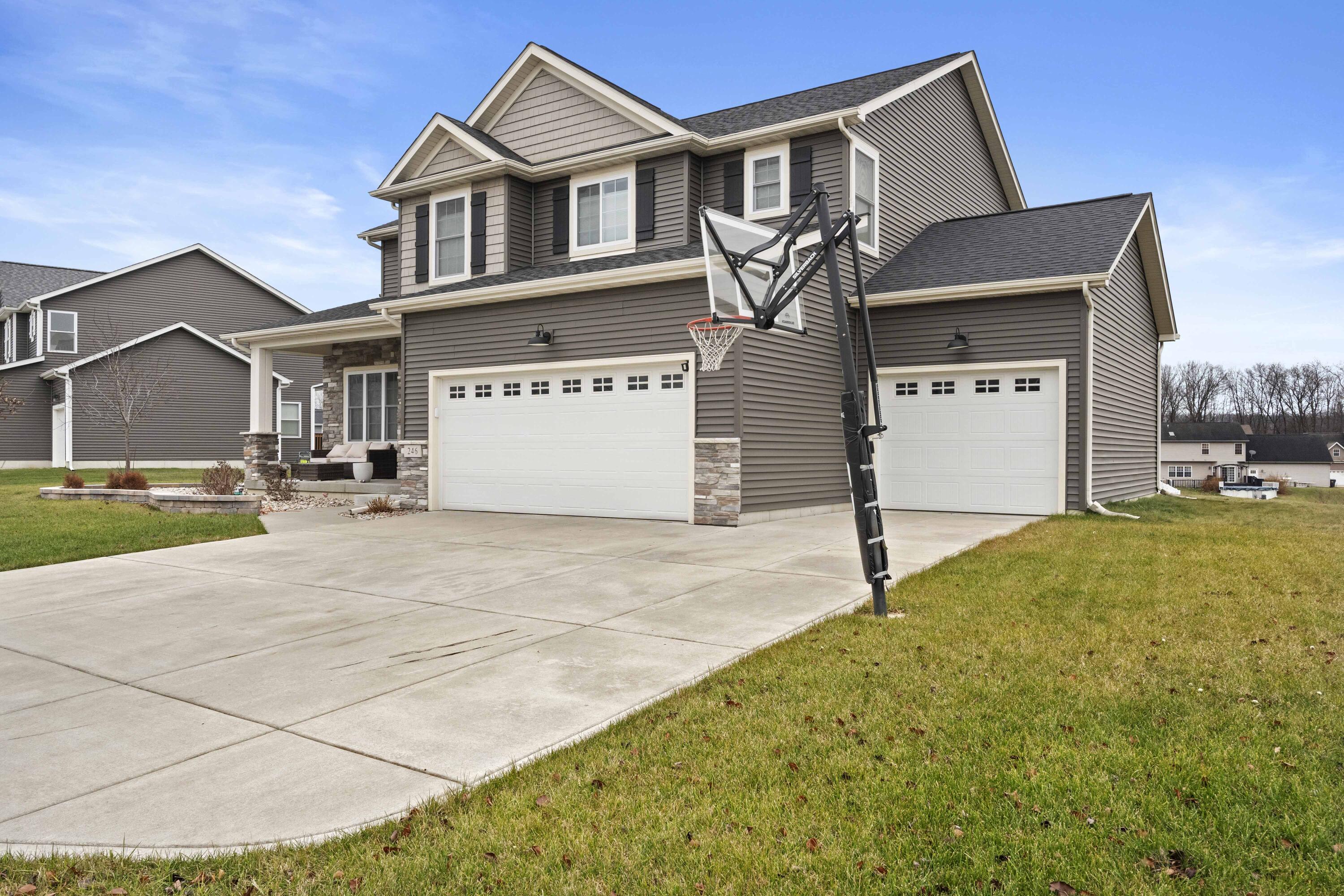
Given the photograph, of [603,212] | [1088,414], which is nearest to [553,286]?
[603,212]

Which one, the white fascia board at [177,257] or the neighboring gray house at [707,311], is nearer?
the neighboring gray house at [707,311]

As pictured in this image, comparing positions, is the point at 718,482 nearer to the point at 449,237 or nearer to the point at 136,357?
the point at 449,237

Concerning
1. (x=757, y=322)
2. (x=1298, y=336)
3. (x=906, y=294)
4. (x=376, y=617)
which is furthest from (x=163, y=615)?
(x=1298, y=336)

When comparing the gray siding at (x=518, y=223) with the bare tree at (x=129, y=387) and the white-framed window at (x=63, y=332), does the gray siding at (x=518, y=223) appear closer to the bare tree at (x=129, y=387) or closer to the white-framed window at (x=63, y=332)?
the bare tree at (x=129, y=387)

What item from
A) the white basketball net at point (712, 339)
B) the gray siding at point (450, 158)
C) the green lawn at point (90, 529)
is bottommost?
the green lawn at point (90, 529)

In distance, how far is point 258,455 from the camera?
18.1 meters

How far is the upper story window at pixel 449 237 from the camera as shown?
644 inches

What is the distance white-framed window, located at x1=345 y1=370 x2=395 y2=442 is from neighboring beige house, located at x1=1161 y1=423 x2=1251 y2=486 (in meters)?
55.6

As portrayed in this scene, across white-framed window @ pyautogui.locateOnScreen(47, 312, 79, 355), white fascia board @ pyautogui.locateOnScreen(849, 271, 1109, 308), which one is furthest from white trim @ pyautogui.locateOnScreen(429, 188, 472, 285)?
white-framed window @ pyautogui.locateOnScreen(47, 312, 79, 355)

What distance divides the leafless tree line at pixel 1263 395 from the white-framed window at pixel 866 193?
72269 millimetres

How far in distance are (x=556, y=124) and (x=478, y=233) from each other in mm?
2602

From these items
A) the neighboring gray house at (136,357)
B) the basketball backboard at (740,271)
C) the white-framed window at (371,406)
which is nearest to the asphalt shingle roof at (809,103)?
the basketball backboard at (740,271)

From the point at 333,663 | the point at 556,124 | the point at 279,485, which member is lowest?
the point at 333,663

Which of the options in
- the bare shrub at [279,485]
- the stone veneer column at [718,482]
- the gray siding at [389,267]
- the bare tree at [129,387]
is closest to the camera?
the stone veneer column at [718,482]
